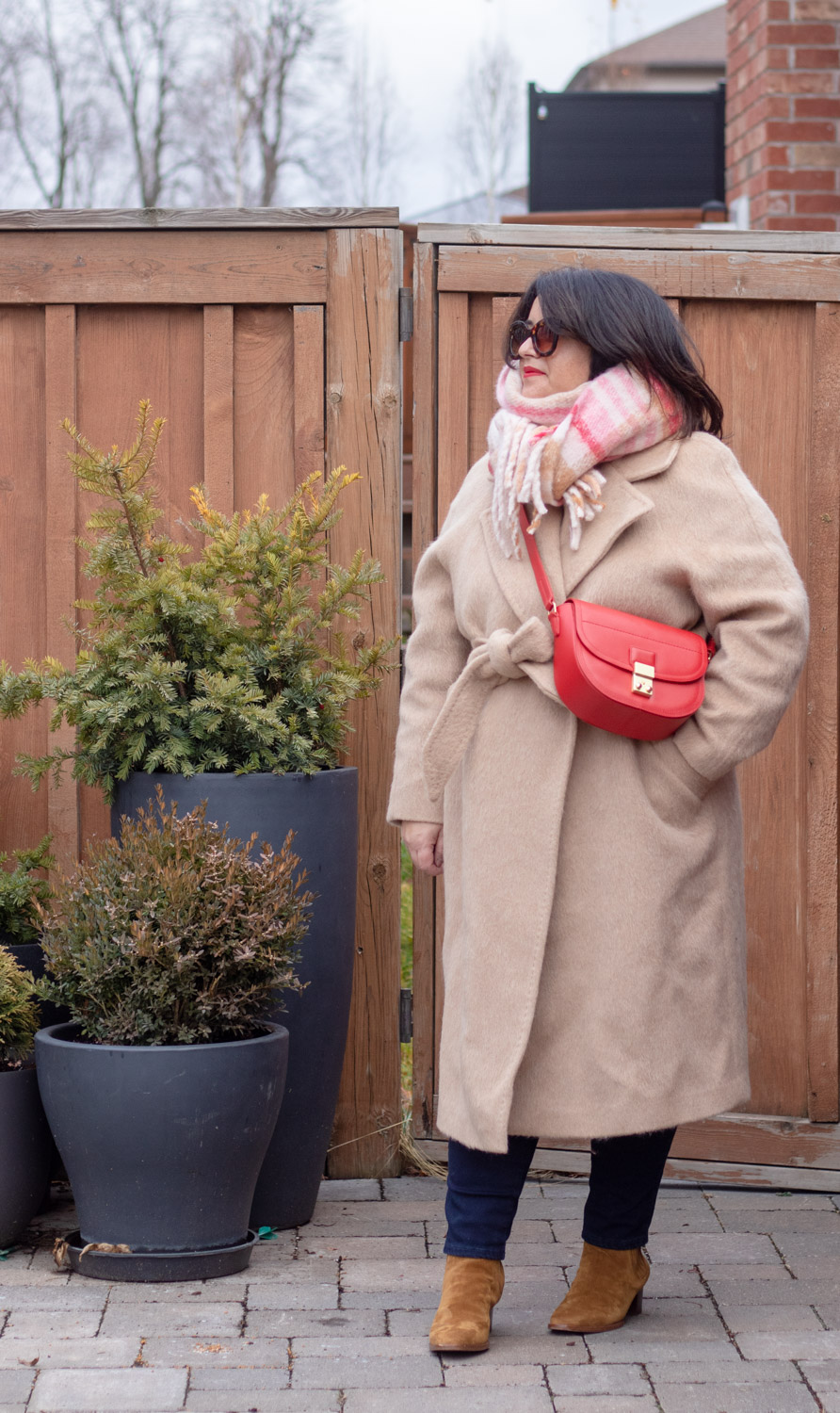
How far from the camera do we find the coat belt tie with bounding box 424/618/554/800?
2.56 meters

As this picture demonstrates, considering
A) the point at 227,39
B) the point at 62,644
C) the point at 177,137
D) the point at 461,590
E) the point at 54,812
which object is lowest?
the point at 54,812

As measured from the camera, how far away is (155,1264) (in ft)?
9.58

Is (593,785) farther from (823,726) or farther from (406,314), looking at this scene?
(406,314)

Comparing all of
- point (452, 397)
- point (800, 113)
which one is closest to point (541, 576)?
point (452, 397)

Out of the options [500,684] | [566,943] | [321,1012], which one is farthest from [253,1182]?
[500,684]

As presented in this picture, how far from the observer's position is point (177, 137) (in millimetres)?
30656

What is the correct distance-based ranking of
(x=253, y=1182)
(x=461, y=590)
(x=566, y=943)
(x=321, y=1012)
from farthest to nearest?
(x=321, y=1012), (x=253, y=1182), (x=461, y=590), (x=566, y=943)

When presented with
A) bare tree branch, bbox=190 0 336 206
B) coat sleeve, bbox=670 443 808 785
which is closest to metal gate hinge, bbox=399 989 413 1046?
coat sleeve, bbox=670 443 808 785

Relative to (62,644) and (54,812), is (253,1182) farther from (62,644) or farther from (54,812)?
(62,644)

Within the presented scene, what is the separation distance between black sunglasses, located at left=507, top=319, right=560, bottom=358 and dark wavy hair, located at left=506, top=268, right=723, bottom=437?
2 centimetres

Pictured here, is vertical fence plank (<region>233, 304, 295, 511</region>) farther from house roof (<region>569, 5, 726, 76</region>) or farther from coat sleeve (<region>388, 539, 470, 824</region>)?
house roof (<region>569, 5, 726, 76</region>)

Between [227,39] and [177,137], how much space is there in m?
2.20

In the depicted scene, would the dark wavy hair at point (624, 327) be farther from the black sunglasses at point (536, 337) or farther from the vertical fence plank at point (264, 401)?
the vertical fence plank at point (264, 401)

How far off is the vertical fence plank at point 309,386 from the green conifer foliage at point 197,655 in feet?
0.95
